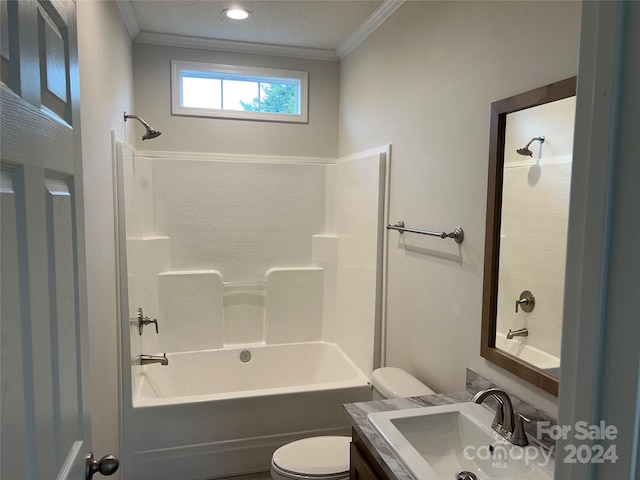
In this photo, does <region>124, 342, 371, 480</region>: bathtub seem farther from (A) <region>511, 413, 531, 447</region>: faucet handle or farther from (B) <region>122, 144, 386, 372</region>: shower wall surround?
(A) <region>511, 413, 531, 447</region>: faucet handle

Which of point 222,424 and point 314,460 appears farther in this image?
point 222,424

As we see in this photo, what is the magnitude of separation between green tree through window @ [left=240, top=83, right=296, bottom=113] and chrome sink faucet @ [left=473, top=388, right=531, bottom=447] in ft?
8.83

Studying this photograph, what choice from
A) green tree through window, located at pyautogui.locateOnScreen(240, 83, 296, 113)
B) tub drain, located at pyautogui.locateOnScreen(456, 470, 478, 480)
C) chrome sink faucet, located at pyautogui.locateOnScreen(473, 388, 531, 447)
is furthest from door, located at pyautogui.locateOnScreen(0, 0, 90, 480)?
green tree through window, located at pyautogui.locateOnScreen(240, 83, 296, 113)

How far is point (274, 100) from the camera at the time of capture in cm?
350

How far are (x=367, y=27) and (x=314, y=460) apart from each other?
251 centimetres

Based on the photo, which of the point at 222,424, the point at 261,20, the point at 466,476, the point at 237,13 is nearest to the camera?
the point at 466,476

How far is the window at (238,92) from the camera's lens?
328 cm

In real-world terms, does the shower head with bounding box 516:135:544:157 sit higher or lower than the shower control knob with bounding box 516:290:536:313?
higher

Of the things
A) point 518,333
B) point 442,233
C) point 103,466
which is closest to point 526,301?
point 518,333

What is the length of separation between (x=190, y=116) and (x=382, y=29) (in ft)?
4.94

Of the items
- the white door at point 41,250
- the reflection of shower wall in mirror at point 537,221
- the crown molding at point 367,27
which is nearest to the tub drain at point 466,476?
the reflection of shower wall in mirror at point 537,221

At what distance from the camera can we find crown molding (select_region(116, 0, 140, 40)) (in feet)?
8.39

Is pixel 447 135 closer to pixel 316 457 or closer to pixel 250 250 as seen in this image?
pixel 316 457

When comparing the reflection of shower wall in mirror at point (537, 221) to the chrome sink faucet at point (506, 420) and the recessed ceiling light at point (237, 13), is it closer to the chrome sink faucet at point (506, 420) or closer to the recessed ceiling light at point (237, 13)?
the chrome sink faucet at point (506, 420)
